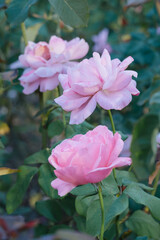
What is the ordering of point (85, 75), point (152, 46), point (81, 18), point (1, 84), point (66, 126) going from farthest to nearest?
point (152, 46), point (1, 84), point (66, 126), point (81, 18), point (85, 75)

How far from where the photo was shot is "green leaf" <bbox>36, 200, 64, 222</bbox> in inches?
41.7

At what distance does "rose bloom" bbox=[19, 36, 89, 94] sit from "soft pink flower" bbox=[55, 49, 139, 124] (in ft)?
0.64

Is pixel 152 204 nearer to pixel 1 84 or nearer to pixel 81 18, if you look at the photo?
pixel 81 18

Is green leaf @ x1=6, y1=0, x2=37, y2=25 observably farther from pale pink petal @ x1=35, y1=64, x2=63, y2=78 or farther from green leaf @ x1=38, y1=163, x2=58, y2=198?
green leaf @ x1=38, y1=163, x2=58, y2=198

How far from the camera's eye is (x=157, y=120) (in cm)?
59

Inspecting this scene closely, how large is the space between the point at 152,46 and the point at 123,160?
3.99ft

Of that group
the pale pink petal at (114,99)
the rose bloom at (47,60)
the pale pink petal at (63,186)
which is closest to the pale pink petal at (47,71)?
the rose bloom at (47,60)

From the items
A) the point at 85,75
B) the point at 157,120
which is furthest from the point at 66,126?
the point at 157,120

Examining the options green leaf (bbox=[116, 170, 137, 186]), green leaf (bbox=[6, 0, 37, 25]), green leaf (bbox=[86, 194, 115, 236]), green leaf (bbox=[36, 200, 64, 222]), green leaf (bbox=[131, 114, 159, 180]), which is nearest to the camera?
green leaf (bbox=[131, 114, 159, 180])

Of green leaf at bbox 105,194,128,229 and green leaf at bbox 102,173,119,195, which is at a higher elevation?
green leaf at bbox 105,194,128,229

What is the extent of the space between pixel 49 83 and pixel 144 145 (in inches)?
15.9

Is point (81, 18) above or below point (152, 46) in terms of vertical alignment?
above

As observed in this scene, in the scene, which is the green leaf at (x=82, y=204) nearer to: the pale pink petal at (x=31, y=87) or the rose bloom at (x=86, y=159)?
the rose bloom at (x=86, y=159)

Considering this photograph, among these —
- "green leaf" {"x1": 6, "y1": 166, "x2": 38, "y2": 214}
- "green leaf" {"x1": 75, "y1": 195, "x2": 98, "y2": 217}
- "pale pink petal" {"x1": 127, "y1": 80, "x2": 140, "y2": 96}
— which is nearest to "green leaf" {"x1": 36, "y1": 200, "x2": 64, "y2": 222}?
"green leaf" {"x1": 6, "y1": 166, "x2": 38, "y2": 214}
